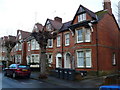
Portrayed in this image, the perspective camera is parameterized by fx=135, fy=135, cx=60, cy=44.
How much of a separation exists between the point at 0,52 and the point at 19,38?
→ 1753 cm

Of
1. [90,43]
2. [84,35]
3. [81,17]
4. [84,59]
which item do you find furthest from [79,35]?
[84,59]

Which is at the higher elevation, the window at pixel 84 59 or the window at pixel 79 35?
the window at pixel 79 35

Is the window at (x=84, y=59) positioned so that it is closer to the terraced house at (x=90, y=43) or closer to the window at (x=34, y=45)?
→ the terraced house at (x=90, y=43)

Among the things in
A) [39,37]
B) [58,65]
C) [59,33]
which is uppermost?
[59,33]

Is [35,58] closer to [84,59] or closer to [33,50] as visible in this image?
[33,50]

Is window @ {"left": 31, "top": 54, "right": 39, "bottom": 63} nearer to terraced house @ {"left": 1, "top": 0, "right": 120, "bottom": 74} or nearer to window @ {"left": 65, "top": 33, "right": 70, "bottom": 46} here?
terraced house @ {"left": 1, "top": 0, "right": 120, "bottom": 74}

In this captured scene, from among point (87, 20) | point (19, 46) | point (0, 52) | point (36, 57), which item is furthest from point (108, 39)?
point (0, 52)

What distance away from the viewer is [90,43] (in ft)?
60.6

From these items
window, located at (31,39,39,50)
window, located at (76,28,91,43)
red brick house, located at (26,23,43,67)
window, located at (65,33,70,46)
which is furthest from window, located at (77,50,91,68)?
window, located at (31,39,39,50)

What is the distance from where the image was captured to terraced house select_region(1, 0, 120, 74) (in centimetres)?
1827

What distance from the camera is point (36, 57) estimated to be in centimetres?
2891

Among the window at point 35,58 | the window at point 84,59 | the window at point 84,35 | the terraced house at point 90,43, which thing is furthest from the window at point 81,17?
the window at point 35,58

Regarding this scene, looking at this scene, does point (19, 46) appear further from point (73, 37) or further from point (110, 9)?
point (110, 9)

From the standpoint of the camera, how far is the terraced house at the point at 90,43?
59.9 ft
